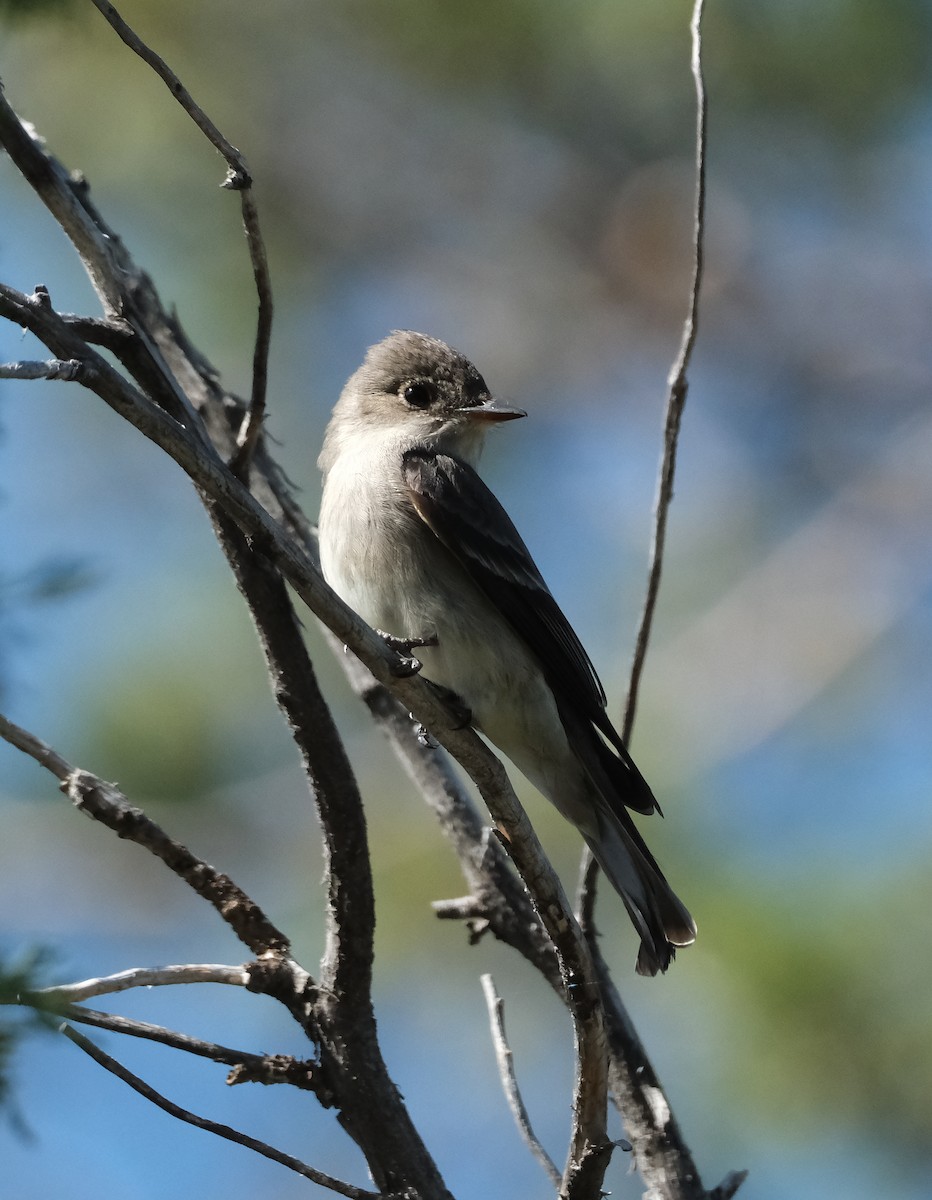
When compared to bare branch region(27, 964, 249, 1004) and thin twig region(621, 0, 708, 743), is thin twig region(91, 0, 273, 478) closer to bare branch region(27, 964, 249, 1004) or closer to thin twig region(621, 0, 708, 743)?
thin twig region(621, 0, 708, 743)

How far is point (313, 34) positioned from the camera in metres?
6.96

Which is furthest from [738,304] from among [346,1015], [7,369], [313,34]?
[7,369]

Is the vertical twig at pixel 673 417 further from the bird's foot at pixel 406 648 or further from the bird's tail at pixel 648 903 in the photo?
the bird's foot at pixel 406 648

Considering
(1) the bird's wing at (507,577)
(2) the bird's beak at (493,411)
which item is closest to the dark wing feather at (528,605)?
(1) the bird's wing at (507,577)

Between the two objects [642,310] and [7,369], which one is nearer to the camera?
[7,369]

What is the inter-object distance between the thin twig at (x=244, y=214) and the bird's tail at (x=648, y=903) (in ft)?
4.13

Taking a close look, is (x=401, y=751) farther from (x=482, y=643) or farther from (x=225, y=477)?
(x=225, y=477)

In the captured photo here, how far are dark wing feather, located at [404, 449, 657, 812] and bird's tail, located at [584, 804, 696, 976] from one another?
6.6 inches

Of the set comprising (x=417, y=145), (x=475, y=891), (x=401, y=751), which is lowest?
(x=475, y=891)

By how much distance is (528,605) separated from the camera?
3.83 meters

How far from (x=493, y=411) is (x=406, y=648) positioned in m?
1.18

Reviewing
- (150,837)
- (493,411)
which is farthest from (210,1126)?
(493,411)

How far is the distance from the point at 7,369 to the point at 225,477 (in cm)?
40

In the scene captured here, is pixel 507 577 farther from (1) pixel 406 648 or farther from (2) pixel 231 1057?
(2) pixel 231 1057
